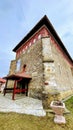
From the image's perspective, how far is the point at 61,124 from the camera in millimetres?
4078

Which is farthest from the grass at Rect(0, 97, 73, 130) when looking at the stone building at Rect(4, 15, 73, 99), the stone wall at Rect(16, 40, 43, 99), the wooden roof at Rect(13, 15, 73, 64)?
the wooden roof at Rect(13, 15, 73, 64)

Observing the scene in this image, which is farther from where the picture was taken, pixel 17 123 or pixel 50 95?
pixel 50 95

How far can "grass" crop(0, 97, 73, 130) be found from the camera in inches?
143

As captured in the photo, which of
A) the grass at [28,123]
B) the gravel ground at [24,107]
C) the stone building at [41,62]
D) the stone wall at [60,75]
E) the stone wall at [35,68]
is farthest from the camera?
the stone wall at [60,75]

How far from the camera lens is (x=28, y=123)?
393 cm

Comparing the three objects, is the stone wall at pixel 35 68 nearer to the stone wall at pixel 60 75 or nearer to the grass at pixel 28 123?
the stone wall at pixel 60 75

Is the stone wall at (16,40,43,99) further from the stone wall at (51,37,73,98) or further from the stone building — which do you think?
the stone wall at (51,37,73,98)

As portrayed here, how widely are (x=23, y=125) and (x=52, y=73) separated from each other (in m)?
4.93

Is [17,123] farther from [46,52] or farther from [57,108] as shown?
[46,52]

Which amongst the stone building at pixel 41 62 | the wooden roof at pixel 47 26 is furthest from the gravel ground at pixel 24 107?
the wooden roof at pixel 47 26

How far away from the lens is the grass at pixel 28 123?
3.63m

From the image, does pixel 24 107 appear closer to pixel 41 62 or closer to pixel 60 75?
pixel 41 62

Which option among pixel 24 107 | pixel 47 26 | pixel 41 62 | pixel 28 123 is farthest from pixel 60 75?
pixel 28 123

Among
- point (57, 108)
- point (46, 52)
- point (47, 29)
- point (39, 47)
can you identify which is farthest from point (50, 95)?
point (47, 29)
